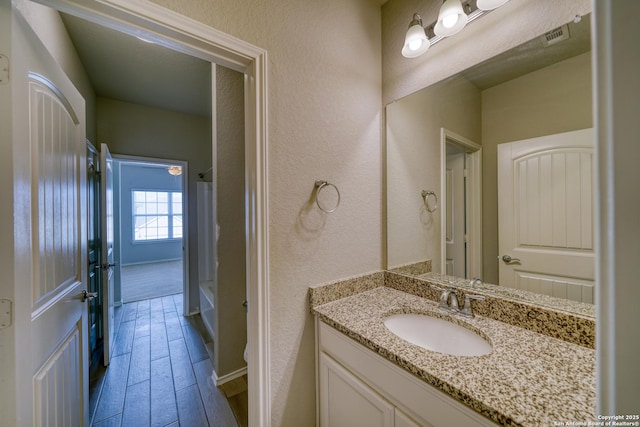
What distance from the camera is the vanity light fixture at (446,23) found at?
3.36 ft

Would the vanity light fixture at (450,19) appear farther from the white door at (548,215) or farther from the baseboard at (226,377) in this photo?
the baseboard at (226,377)

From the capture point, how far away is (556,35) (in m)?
0.91

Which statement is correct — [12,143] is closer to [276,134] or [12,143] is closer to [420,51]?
[276,134]

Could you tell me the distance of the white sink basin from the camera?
99 cm

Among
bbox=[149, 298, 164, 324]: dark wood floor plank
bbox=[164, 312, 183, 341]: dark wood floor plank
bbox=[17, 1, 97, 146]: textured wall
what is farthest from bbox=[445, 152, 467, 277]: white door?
Result: bbox=[149, 298, 164, 324]: dark wood floor plank

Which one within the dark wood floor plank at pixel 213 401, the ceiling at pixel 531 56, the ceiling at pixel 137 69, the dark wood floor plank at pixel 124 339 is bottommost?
the dark wood floor plank at pixel 213 401

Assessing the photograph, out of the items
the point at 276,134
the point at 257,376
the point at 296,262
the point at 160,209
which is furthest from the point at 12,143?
the point at 160,209

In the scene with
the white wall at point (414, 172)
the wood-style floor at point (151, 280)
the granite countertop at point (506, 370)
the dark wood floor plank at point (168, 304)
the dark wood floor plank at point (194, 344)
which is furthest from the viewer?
the wood-style floor at point (151, 280)

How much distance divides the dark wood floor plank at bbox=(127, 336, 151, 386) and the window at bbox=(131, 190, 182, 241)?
5.03 meters

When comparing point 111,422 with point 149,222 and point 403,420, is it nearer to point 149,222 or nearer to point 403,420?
point 403,420

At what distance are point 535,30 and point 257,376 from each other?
6.09ft

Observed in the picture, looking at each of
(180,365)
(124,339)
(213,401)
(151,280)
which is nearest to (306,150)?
(213,401)

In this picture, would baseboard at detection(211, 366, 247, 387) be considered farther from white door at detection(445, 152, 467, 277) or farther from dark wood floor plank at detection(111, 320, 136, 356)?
white door at detection(445, 152, 467, 277)

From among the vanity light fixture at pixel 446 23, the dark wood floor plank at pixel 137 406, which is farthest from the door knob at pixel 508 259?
the dark wood floor plank at pixel 137 406
